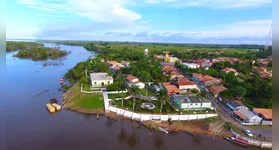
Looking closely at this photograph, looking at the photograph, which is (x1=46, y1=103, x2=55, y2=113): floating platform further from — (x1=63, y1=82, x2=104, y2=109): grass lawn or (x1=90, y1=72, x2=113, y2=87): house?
(x1=90, y1=72, x2=113, y2=87): house

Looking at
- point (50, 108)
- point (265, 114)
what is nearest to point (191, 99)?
point (265, 114)

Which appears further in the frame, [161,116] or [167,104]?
[167,104]

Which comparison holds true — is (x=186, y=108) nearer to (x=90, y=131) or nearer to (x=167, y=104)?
(x=167, y=104)

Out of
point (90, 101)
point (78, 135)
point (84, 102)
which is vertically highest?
point (90, 101)

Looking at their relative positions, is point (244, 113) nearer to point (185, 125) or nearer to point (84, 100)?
point (185, 125)

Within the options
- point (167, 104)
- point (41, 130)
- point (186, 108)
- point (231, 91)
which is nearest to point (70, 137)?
point (41, 130)

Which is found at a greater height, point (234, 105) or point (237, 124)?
point (234, 105)
